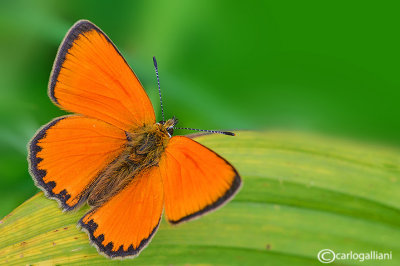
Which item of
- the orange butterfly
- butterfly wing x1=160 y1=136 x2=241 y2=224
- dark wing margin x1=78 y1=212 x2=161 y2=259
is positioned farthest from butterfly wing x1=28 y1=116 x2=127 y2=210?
Result: butterfly wing x1=160 y1=136 x2=241 y2=224

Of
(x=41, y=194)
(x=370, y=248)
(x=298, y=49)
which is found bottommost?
(x=41, y=194)

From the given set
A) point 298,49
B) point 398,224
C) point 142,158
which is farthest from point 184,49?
point 398,224

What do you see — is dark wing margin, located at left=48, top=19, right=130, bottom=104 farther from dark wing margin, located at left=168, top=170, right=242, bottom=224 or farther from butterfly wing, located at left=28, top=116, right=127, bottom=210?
dark wing margin, located at left=168, top=170, right=242, bottom=224

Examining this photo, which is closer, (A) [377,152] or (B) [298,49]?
(A) [377,152]

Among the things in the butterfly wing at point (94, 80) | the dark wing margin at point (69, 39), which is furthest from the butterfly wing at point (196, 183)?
A: the dark wing margin at point (69, 39)

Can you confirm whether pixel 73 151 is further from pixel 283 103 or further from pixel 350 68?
pixel 350 68

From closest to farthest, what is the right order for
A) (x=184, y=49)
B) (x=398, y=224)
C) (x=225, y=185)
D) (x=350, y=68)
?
1. (x=225, y=185)
2. (x=398, y=224)
3. (x=350, y=68)
4. (x=184, y=49)
